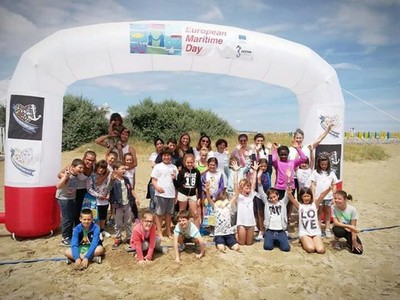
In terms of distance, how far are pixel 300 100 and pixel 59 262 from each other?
4.89 metres

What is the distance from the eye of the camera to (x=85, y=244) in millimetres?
3945

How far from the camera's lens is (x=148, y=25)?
4.71m

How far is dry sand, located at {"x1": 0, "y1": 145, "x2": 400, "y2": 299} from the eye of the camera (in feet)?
10.4

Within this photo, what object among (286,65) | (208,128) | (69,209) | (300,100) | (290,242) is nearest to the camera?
(69,209)

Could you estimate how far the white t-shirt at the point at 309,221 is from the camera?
14.6 ft

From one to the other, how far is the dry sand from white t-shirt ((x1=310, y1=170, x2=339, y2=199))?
2.77ft

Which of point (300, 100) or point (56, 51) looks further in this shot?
point (300, 100)

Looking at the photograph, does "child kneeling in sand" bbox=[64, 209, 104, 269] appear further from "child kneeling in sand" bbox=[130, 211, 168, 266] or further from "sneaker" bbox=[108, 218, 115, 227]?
"sneaker" bbox=[108, 218, 115, 227]

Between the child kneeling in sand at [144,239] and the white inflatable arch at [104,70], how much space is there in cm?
162

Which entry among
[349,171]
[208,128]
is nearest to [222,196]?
[349,171]

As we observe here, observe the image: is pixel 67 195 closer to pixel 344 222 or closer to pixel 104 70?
pixel 104 70

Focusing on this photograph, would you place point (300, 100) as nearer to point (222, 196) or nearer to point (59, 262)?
point (222, 196)

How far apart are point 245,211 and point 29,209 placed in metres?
3.21

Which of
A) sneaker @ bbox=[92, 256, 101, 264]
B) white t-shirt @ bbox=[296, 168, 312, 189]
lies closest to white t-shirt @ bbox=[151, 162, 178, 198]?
sneaker @ bbox=[92, 256, 101, 264]
